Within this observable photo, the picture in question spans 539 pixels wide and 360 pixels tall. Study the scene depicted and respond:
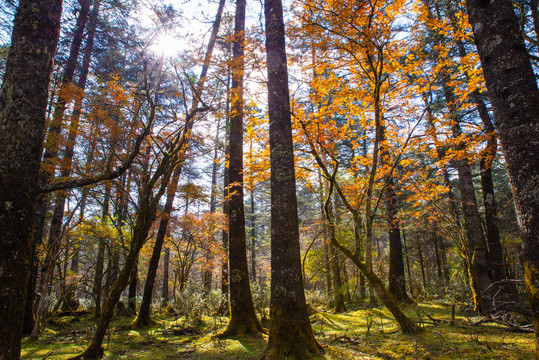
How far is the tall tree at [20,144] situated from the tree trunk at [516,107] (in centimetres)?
394

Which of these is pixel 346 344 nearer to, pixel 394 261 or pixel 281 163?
pixel 281 163

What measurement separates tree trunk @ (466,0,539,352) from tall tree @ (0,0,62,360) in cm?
394

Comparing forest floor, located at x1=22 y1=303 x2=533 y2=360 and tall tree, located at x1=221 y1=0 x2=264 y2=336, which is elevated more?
tall tree, located at x1=221 y1=0 x2=264 y2=336

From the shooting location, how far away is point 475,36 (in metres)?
2.52

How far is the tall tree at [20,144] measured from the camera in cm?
203

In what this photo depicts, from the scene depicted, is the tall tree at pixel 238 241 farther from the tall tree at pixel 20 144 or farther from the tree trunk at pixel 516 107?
the tree trunk at pixel 516 107

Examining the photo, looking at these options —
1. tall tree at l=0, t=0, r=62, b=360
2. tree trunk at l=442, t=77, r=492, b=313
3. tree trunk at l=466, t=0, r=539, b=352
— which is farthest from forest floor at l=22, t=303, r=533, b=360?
tree trunk at l=442, t=77, r=492, b=313

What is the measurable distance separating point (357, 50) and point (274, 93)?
201cm

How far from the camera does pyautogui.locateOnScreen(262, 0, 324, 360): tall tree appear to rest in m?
3.03

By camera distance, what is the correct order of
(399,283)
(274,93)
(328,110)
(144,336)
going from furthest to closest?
(399,283) < (144,336) < (328,110) < (274,93)

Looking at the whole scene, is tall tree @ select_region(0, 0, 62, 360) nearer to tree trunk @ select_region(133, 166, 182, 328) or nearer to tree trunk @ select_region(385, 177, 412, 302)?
tree trunk @ select_region(133, 166, 182, 328)

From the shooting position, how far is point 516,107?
213cm

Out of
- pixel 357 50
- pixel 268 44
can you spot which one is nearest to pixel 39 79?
pixel 268 44

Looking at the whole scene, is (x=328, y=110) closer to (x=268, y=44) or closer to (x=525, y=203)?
(x=268, y=44)
